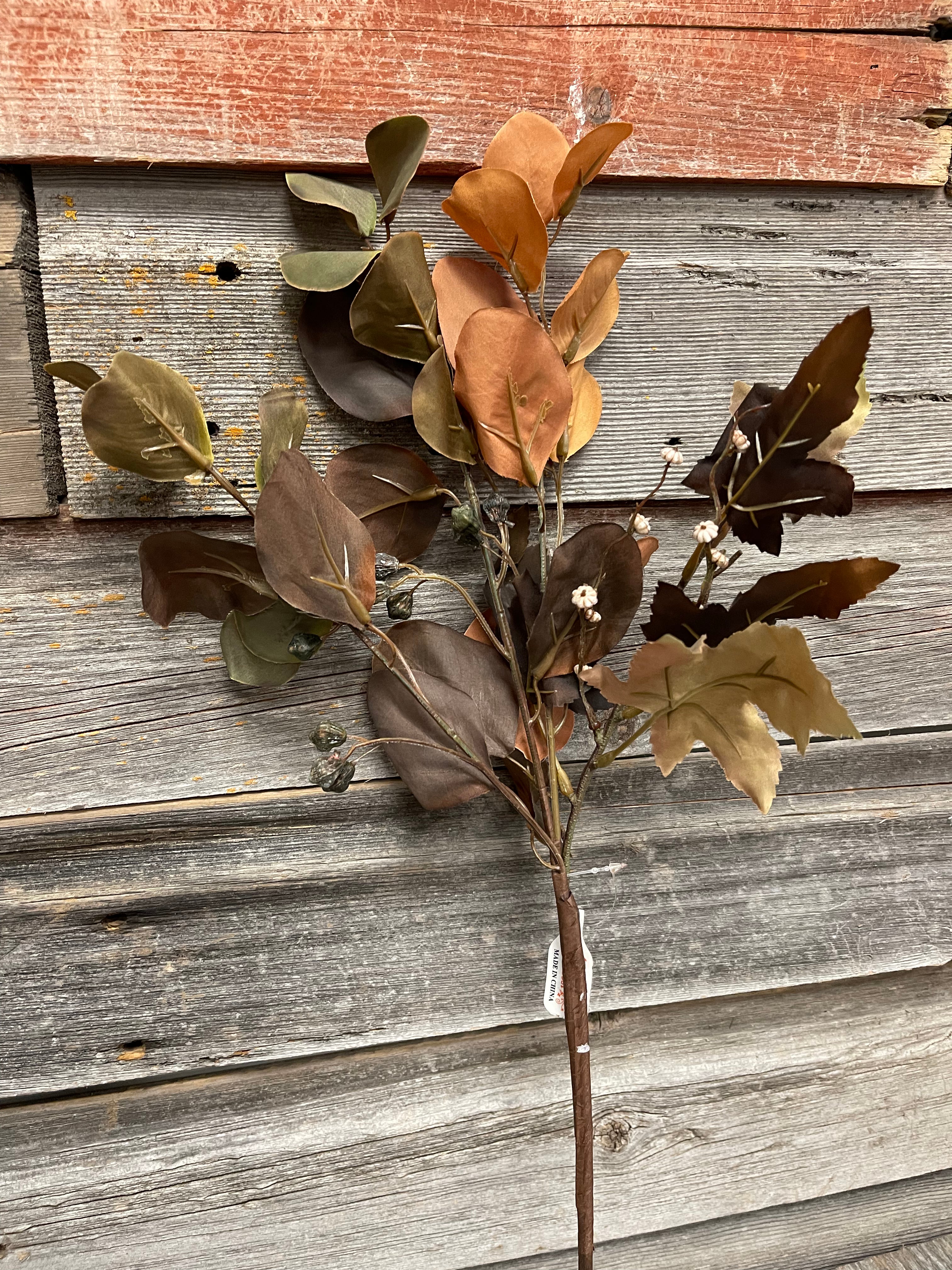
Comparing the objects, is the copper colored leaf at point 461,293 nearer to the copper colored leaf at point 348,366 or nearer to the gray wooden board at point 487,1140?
the copper colored leaf at point 348,366

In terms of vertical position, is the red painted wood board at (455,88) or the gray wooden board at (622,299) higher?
the red painted wood board at (455,88)

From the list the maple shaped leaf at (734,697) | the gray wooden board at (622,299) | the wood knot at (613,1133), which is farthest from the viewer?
the wood knot at (613,1133)

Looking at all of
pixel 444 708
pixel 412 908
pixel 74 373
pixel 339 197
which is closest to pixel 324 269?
pixel 339 197

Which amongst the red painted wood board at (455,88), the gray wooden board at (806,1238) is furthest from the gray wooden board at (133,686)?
the gray wooden board at (806,1238)

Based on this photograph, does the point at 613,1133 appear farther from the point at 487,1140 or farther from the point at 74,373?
the point at 74,373

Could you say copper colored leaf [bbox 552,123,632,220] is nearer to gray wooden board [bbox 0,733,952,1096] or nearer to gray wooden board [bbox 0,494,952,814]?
gray wooden board [bbox 0,494,952,814]

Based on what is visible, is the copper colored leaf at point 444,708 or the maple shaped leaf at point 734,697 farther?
the copper colored leaf at point 444,708
